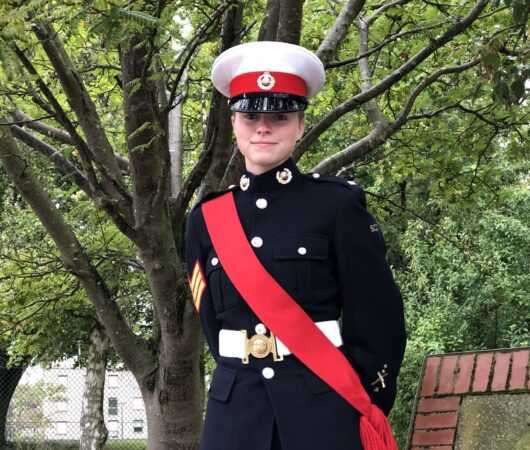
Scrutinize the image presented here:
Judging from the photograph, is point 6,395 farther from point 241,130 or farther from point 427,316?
point 241,130

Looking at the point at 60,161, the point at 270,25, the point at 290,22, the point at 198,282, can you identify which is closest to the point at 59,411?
the point at 60,161

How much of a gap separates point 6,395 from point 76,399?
206 cm

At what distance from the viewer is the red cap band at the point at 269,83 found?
7.50ft

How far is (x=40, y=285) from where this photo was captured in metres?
7.79

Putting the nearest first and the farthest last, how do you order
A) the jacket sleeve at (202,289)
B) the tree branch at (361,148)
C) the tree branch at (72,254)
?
the jacket sleeve at (202,289) < the tree branch at (72,254) < the tree branch at (361,148)

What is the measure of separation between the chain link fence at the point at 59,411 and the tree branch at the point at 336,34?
13198 millimetres

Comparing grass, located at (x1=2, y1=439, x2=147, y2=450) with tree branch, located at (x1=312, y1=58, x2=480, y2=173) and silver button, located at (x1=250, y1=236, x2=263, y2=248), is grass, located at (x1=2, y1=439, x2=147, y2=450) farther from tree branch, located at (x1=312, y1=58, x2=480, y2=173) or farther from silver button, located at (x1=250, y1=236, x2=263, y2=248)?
silver button, located at (x1=250, y1=236, x2=263, y2=248)

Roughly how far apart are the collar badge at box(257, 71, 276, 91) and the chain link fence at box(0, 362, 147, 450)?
48.8 feet

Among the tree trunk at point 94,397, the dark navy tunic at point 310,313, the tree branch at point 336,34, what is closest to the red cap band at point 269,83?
the dark navy tunic at point 310,313

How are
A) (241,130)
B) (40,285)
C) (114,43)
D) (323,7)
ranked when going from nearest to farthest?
(241,130), (114,43), (323,7), (40,285)

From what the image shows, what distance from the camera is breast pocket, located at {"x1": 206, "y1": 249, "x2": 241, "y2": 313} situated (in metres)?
2.29

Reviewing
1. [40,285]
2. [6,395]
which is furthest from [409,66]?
[6,395]

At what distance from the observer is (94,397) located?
586 inches

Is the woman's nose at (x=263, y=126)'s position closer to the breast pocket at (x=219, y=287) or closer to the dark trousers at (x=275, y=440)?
the breast pocket at (x=219, y=287)
